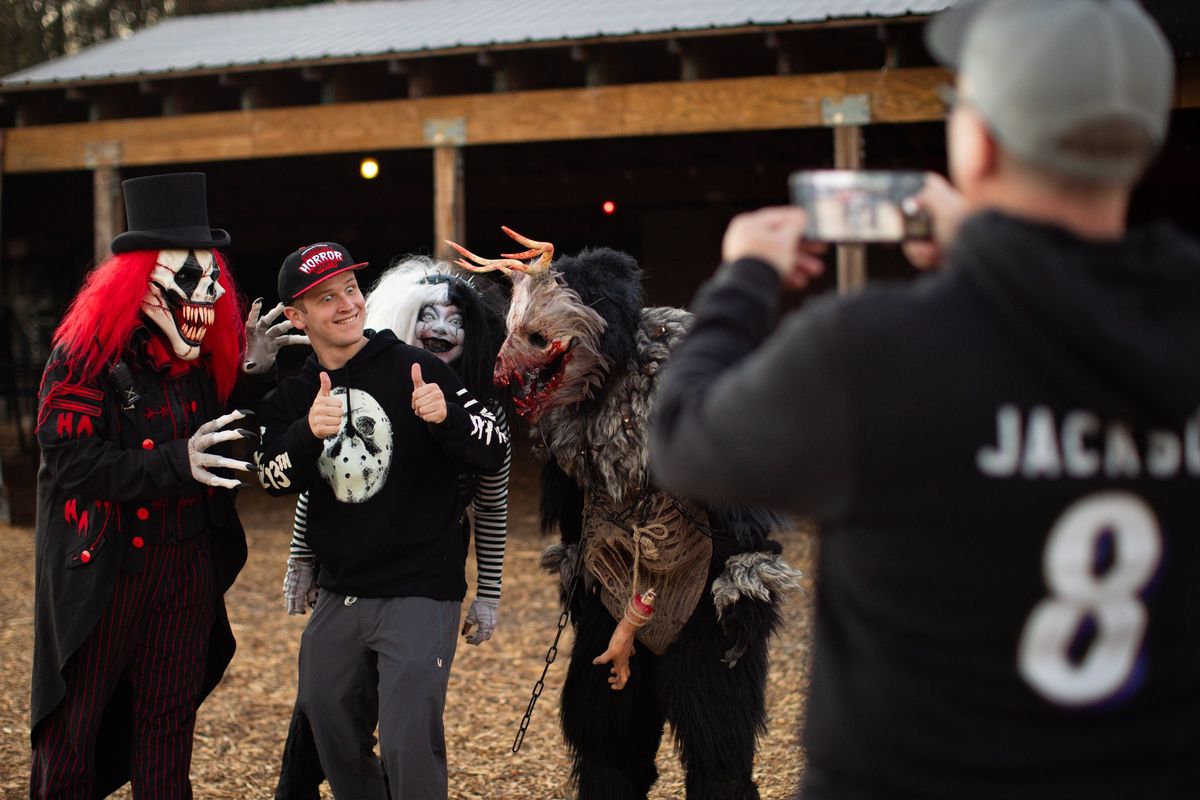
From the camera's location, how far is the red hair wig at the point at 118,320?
10.1ft

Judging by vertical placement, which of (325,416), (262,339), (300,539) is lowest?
(300,539)

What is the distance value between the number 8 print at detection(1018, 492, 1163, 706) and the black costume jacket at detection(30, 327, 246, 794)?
7.51ft

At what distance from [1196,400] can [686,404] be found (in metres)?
0.55

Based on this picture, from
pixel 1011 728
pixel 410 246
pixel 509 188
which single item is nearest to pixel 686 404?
pixel 1011 728

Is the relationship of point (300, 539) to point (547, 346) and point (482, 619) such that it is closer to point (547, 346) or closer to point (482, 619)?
point (482, 619)

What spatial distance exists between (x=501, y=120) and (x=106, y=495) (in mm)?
6235

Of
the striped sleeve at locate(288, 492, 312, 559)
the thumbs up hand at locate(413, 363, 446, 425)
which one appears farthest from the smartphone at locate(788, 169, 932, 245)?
the striped sleeve at locate(288, 492, 312, 559)

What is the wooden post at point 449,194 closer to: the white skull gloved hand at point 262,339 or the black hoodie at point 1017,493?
the white skull gloved hand at point 262,339

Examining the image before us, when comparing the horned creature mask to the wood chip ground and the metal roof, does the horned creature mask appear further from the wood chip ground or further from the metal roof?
the metal roof

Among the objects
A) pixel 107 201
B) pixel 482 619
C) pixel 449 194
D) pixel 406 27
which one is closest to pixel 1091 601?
pixel 482 619

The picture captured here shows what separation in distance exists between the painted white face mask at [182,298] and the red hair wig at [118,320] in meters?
0.03

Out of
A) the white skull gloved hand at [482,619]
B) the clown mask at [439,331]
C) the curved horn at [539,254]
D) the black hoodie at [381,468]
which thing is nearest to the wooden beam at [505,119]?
the clown mask at [439,331]

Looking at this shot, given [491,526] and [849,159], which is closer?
[491,526]

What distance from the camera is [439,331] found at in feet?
12.2
